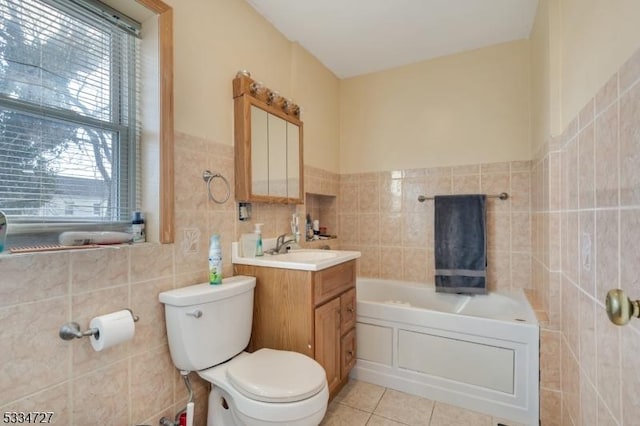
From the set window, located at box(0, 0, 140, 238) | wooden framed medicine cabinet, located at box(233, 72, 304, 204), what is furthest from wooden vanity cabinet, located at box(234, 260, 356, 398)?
window, located at box(0, 0, 140, 238)

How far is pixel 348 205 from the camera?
300 centimetres

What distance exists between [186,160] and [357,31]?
1.62 metres

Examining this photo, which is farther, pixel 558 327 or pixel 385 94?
pixel 385 94

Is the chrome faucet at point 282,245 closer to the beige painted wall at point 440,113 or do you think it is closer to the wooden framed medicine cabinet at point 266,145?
the wooden framed medicine cabinet at point 266,145

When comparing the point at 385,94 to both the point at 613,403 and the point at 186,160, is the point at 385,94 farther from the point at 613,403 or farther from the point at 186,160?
the point at 613,403

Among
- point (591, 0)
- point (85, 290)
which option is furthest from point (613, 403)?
point (85, 290)

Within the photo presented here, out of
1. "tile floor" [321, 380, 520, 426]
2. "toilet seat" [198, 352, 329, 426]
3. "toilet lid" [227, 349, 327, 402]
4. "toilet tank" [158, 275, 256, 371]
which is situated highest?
"toilet tank" [158, 275, 256, 371]

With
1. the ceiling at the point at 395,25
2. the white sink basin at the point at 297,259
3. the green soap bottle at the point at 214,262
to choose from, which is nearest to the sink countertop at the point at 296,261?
the white sink basin at the point at 297,259

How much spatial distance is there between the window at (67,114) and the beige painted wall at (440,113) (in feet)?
6.72

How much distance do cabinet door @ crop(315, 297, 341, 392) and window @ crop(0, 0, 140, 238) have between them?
1059 millimetres

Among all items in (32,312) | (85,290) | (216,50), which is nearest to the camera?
(32,312)

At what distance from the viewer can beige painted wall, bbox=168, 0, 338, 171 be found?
1.50 m

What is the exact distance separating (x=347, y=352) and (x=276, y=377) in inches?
31.6

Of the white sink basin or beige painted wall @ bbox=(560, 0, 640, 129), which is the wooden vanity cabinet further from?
beige painted wall @ bbox=(560, 0, 640, 129)
